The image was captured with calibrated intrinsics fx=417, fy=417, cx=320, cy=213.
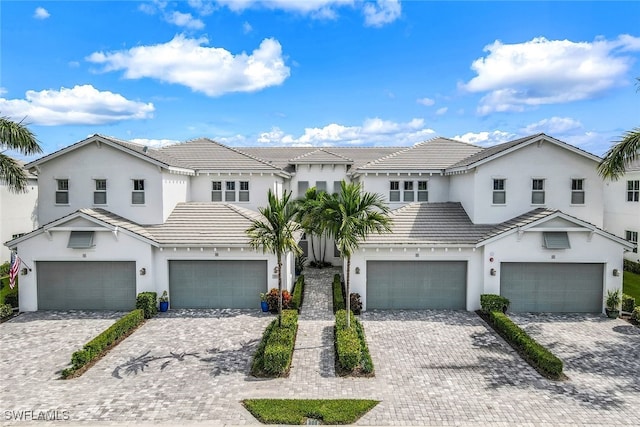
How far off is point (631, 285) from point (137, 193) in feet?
90.0

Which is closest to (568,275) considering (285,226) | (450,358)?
(450,358)

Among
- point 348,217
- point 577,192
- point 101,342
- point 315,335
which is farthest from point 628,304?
point 101,342

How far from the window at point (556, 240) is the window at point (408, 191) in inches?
315

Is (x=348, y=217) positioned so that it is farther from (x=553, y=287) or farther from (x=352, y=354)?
(x=553, y=287)

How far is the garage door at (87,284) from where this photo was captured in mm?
19719

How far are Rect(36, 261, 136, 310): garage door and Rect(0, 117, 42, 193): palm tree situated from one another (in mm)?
4024

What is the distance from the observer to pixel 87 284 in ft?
64.9

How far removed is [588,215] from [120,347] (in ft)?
72.4

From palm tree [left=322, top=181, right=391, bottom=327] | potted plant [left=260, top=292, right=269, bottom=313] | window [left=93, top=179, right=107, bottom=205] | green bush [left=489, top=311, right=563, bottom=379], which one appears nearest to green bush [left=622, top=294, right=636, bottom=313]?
green bush [left=489, top=311, right=563, bottom=379]

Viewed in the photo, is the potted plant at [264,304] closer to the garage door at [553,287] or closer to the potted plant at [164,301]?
the potted plant at [164,301]

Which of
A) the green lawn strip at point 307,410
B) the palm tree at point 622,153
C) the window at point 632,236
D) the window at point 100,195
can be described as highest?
the palm tree at point 622,153

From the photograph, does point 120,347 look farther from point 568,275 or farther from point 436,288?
point 568,275

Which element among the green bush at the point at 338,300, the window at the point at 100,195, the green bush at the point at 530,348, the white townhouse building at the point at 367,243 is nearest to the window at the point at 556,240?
the white townhouse building at the point at 367,243

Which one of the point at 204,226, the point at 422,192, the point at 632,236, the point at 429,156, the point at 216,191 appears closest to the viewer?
the point at 204,226
